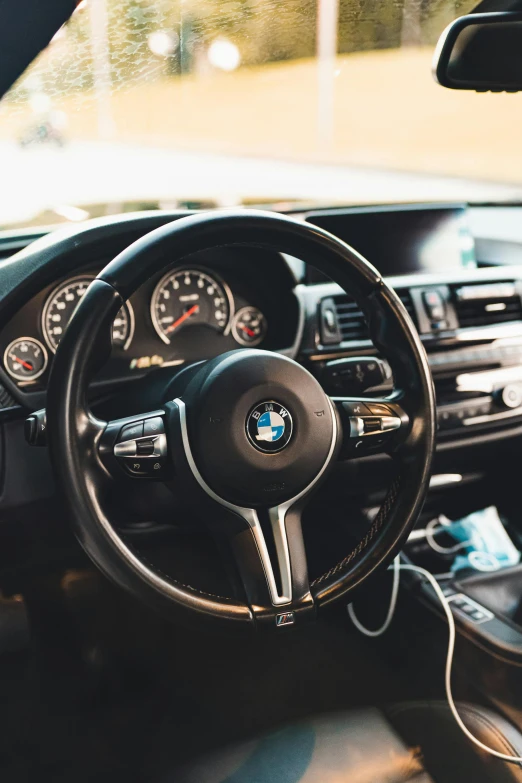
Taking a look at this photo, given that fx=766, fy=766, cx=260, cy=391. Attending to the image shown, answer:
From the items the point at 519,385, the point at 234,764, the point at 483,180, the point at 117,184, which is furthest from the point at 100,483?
the point at 483,180

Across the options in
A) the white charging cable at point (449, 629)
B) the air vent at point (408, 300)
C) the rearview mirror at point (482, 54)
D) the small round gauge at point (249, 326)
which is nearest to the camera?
the rearview mirror at point (482, 54)

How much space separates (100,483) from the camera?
122 cm

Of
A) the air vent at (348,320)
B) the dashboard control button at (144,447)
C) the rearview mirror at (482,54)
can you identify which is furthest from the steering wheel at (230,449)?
the air vent at (348,320)

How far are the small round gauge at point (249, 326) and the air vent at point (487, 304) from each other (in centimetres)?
61

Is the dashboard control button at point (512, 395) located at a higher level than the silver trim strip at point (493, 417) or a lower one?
higher

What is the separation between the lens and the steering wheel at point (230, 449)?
1.20 metres

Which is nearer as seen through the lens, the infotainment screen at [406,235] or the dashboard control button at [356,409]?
the dashboard control button at [356,409]

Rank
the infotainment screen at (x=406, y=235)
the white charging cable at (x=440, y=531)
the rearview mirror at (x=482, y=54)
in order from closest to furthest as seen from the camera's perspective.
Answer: the rearview mirror at (x=482, y=54)
the infotainment screen at (x=406, y=235)
the white charging cable at (x=440, y=531)

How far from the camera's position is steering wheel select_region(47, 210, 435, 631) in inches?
47.3

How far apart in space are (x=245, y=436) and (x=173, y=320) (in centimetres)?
63

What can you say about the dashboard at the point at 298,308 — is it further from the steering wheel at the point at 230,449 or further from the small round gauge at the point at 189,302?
the steering wheel at the point at 230,449

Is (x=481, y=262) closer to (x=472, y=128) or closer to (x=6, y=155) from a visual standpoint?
(x=472, y=128)

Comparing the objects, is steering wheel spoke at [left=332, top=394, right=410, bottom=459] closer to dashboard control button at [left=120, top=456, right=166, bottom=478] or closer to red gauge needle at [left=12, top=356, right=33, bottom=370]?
dashboard control button at [left=120, top=456, right=166, bottom=478]

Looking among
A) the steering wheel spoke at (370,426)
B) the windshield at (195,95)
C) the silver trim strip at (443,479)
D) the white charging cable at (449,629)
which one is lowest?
the white charging cable at (449,629)
